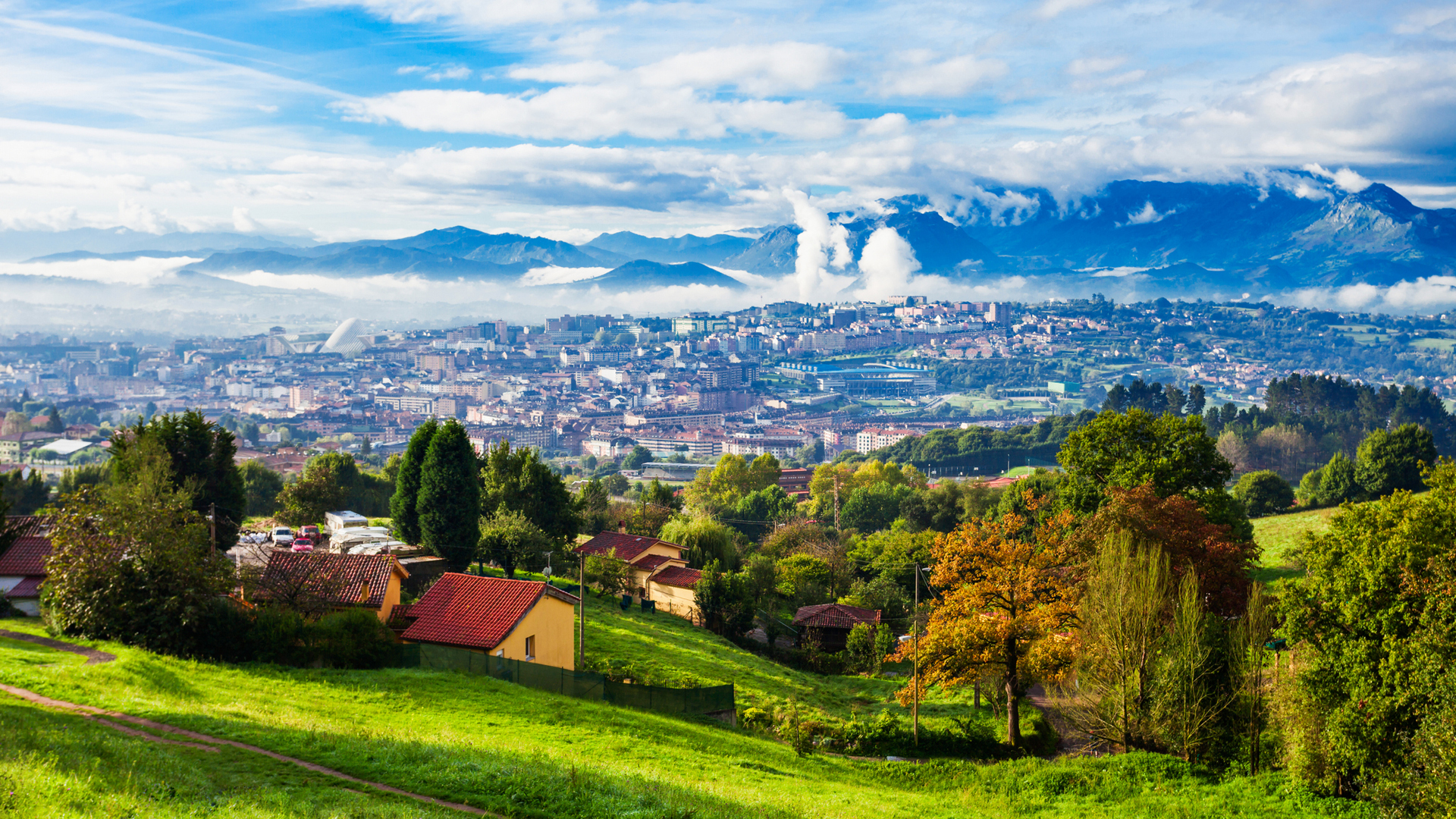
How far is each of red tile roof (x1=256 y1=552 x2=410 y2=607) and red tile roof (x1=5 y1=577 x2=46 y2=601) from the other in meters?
6.12

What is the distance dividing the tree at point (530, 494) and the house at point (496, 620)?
12.0 meters

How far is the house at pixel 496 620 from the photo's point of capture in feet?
55.8

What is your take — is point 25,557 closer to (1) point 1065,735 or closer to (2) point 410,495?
(2) point 410,495

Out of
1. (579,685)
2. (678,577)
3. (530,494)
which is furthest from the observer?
(530,494)

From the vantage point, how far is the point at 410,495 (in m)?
28.3

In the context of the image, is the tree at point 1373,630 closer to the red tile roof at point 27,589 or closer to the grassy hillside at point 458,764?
the grassy hillside at point 458,764

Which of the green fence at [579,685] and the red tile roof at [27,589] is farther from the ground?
the red tile roof at [27,589]

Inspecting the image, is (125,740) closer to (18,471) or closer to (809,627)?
(809,627)

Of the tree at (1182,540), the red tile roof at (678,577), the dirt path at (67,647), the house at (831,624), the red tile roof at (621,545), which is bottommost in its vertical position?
the house at (831,624)

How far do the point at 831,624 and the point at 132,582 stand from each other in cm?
1774

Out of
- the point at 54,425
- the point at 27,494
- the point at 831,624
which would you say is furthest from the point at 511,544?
the point at 54,425

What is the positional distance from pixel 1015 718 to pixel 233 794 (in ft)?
39.9

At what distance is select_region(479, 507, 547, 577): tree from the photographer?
2723cm

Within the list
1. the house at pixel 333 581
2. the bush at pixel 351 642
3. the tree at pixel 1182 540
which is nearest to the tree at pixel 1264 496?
the tree at pixel 1182 540
